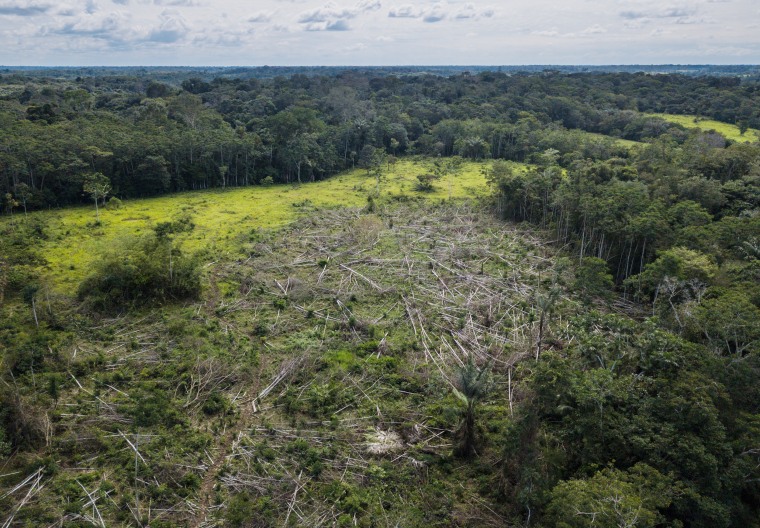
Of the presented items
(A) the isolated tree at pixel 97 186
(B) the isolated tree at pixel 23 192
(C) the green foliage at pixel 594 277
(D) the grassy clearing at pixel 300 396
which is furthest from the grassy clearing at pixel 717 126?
(B) the isolated tree at pixel 23 192

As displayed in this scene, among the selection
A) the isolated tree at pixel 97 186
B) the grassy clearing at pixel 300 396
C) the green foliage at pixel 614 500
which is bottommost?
the grassy clearing at pixel 300 396

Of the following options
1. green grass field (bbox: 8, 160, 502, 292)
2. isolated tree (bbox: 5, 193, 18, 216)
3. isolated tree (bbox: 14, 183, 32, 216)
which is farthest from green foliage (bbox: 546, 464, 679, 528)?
isolated tree (bbox: 14, 183, 32, 216)

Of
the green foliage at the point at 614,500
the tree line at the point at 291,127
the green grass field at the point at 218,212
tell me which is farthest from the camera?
the tree line at the point at 291,127

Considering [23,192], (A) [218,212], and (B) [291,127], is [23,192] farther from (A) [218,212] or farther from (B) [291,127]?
(B) [291,127]

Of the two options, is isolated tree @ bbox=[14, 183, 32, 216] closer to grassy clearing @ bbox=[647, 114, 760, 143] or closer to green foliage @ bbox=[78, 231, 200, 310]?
green foliage @ bbox=[78, 231, 200, 310]

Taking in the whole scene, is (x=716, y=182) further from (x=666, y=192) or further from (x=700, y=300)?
(x=700, y=300)

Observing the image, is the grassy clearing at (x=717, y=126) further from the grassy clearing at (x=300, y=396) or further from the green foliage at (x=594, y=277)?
the grassy clearing at (x=300, y=396)

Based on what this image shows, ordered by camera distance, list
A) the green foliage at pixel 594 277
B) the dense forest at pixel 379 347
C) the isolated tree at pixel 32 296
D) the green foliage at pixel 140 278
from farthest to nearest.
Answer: the green foliage at pixel 140 278, the green foliage at pixel 594 277, the isolated tree at pixel 32 296, the dense forest at pixel 379 347
